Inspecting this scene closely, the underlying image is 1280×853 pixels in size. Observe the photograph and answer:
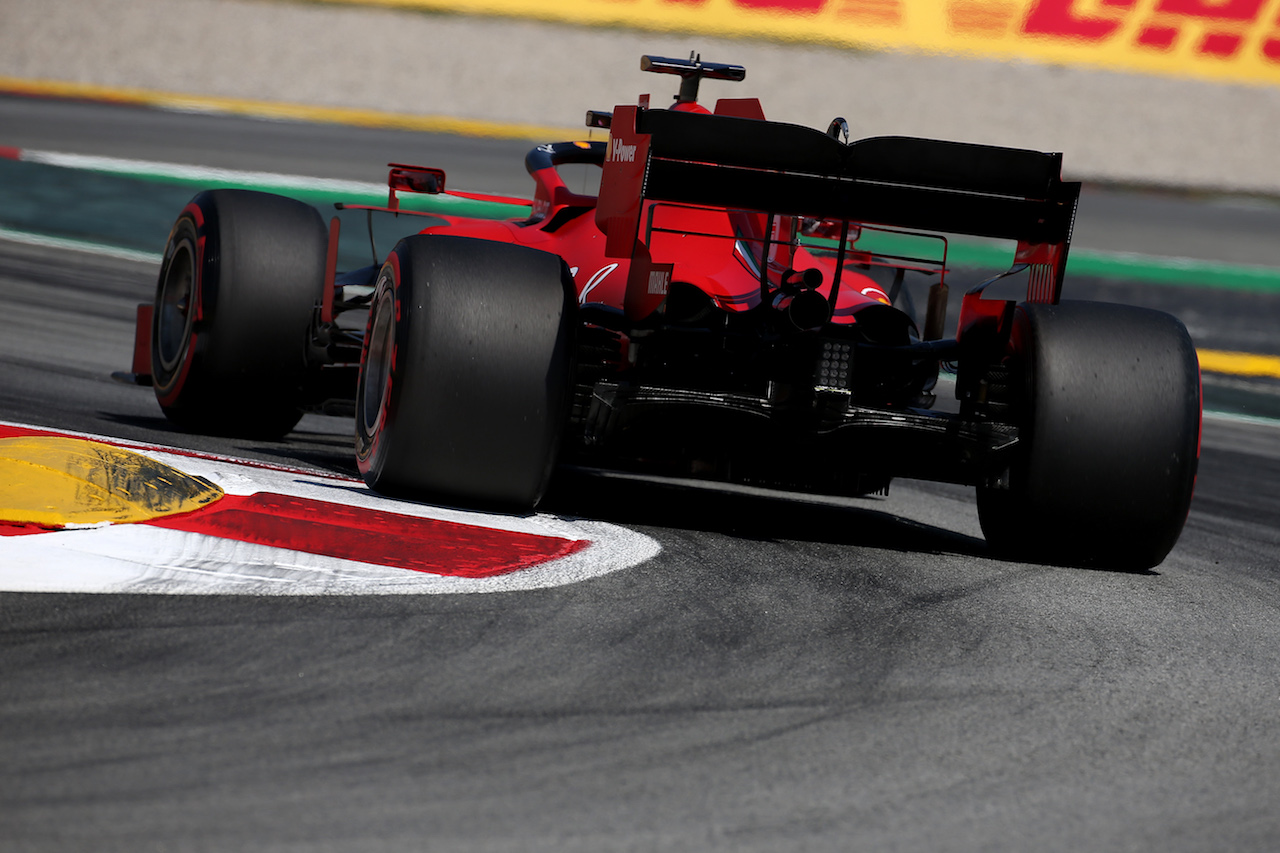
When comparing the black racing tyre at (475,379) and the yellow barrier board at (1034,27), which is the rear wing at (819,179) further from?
the yellow barrier board at (1034,27)

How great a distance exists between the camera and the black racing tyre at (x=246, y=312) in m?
6.14

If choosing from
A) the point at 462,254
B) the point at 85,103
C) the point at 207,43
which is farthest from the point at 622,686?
the point at 207,43

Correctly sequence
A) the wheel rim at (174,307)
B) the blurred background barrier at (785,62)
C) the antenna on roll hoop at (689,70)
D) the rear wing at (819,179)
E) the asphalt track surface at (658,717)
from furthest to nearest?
the blurred background barrier at (785,62) → the wheel rim at (174,307) → the antenna on roll hoop at (689,70) → the rear wing at (819,179) → the asphalt track surface at (658,717)

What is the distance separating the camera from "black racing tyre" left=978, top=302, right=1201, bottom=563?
4.81m

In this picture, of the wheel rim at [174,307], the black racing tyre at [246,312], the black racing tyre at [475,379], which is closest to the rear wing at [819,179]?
the black racing tyre at [475,379]

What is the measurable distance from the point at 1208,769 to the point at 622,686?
44.2 inches

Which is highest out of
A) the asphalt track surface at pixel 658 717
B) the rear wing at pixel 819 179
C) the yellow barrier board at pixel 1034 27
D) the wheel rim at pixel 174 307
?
the yellow barrier board at pixel 1034 27

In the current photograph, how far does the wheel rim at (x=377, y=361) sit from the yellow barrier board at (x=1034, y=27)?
2216 centimetres

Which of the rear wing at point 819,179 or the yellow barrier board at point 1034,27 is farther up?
the yellow barrier board at point 1034,27

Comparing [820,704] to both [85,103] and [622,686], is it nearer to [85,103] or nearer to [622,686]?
[622,686]

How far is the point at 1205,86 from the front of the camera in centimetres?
2777

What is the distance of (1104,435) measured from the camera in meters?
4.80

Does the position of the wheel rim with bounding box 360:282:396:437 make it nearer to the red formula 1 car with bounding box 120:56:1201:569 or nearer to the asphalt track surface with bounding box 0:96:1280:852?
the red formula 1 car with bounding box 120:56:1201:569

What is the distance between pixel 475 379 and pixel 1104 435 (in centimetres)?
197
